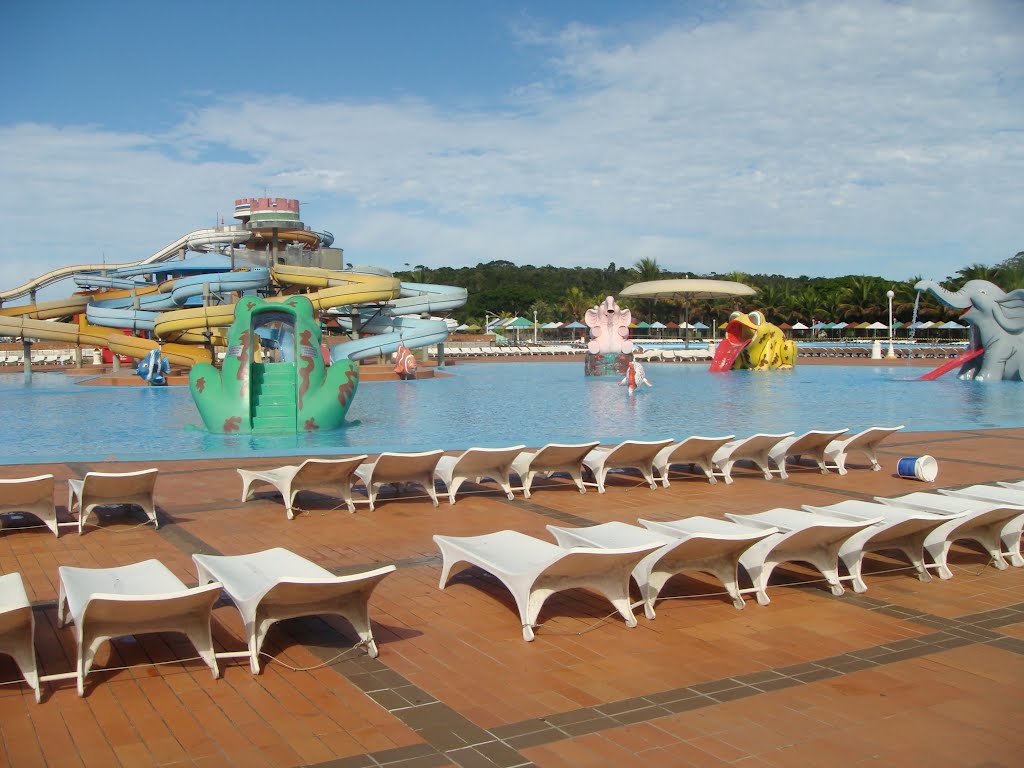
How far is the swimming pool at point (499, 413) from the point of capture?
43.4 ft


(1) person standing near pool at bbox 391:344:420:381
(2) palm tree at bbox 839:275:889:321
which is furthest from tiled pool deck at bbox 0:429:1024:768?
(2) palm tree at bbox 839:275:889:321

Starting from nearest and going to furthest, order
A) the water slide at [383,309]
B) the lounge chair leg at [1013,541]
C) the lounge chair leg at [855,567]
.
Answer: the lounge chair leg at [855,567] < the lounge chair leg at [1013,541] < the water slide at [383,309]

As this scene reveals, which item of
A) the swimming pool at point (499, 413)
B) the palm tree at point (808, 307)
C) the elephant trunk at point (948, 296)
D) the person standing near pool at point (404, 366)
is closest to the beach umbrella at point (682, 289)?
the swimming pool at point (499, 413)

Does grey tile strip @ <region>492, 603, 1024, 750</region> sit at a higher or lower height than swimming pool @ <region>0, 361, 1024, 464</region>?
higher

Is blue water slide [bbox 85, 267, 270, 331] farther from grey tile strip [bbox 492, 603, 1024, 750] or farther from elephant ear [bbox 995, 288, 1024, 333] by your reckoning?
grey tile strip [bbox 492, 603, 1024, 750]

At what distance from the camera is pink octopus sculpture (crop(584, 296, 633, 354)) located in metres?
29.8

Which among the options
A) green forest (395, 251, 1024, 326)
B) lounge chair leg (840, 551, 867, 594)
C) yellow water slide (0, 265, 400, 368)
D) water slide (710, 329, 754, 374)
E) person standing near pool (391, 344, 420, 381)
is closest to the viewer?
lounge chair leg (840, 551, 867, 594)

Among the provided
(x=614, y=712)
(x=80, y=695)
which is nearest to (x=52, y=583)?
(x=80, y=695)

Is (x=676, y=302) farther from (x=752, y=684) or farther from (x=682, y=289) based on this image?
(x=752, y=684)

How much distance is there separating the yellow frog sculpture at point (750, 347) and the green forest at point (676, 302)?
48.6ft

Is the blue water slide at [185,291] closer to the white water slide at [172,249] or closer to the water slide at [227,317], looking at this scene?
the water slide at [227,317]

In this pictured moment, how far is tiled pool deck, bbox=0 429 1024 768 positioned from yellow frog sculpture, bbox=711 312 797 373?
86.2ft

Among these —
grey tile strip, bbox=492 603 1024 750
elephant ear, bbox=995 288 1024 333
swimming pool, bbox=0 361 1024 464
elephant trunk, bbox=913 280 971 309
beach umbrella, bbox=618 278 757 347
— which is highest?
beach umbrella, bbox=618 278 757 347

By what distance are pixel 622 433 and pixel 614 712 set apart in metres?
10.7
